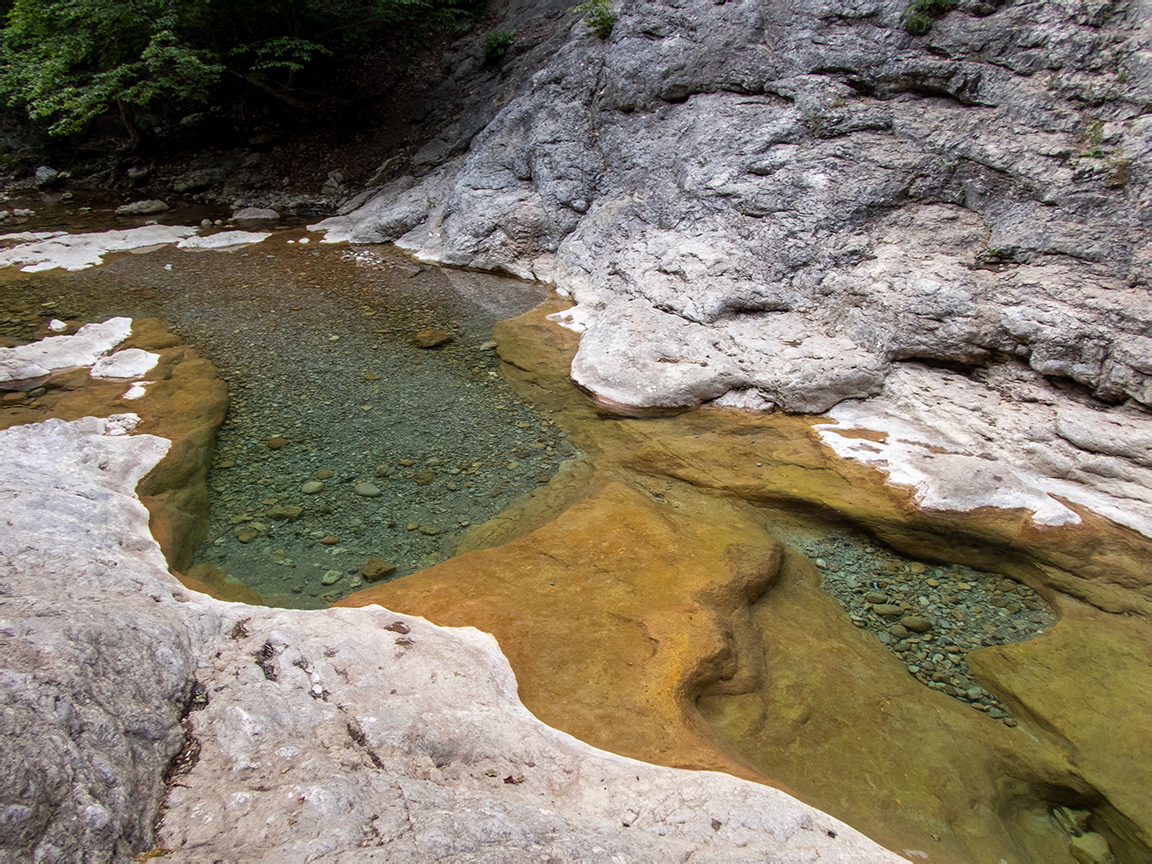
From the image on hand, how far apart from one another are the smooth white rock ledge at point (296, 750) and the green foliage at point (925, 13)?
26.8 feet

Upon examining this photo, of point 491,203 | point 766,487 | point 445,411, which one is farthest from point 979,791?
point 491,203

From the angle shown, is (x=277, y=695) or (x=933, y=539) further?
(x=933, y=539)

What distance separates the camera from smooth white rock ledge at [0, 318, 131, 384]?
19.9 feet

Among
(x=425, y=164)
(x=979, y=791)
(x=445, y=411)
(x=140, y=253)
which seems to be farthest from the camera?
(x=425, y=164)

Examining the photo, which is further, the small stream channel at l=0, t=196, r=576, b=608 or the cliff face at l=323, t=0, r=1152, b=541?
the cliff face at l=323, t=0, r=1152, b=541

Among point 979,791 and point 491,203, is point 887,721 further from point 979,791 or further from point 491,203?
point 491,203

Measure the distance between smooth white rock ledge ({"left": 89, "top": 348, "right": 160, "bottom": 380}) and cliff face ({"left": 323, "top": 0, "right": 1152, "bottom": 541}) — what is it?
183 inches

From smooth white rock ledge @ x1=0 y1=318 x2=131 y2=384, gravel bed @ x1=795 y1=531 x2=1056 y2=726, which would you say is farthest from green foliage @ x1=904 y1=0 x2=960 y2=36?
smooth white rock ledge @ x1=0 y1=318 x2=131 y2=384

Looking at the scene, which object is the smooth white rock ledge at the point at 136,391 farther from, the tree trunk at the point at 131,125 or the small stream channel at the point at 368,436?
the tree trunk at the point at 131,125

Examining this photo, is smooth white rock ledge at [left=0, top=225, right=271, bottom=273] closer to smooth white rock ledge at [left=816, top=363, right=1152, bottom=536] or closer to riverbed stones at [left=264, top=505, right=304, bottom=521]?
riverbed stones at [left=264, top=505, right=304, bottom=521]

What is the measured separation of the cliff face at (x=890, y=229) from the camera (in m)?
5.36

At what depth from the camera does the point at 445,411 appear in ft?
20.9

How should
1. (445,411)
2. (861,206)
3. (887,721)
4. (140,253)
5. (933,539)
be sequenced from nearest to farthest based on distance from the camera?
(887,721), (933,539), (445,411), (861,206), (140,253)

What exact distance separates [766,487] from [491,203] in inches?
307
